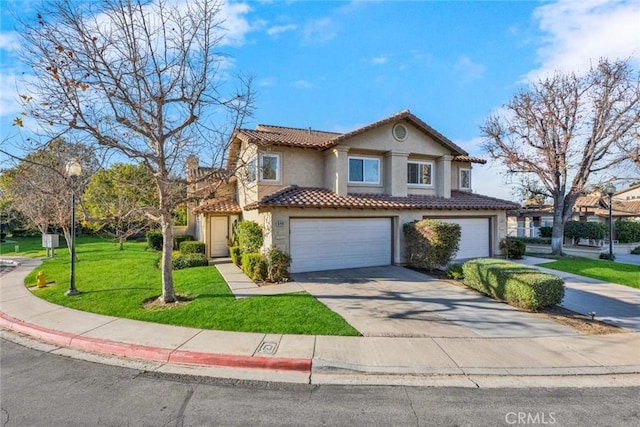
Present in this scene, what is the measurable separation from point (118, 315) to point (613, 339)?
37.7 feet

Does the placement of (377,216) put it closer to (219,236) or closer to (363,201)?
(363,201)

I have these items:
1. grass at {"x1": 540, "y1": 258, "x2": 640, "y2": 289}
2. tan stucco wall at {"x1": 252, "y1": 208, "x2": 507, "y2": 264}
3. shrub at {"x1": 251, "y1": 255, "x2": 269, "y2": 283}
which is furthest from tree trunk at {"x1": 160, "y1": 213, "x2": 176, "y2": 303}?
grass at {"x1": 540, "y1": 258, "x2": 640, "y2": 289}

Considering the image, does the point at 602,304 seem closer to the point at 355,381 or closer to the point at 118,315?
the point at 355,381

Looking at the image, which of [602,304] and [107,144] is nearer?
[107,144]

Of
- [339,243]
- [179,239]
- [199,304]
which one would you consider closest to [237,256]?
[339,243]

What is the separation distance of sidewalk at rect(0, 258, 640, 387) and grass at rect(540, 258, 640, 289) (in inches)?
275

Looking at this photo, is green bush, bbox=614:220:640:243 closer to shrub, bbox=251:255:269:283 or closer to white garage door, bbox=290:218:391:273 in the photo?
white garage door, bbox=290:218:391:273

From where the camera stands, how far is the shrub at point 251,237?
1332cm

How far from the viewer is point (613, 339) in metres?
6.96

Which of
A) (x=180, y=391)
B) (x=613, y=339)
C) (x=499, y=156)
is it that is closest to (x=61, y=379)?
(x=180, y=391)

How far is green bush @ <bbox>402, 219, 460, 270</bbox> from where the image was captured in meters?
12.9

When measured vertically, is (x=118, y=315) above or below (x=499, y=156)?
below

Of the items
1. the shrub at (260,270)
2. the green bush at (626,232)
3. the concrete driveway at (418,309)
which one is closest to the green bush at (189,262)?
the shrub at (260,270)

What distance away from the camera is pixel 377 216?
14.6 metres
